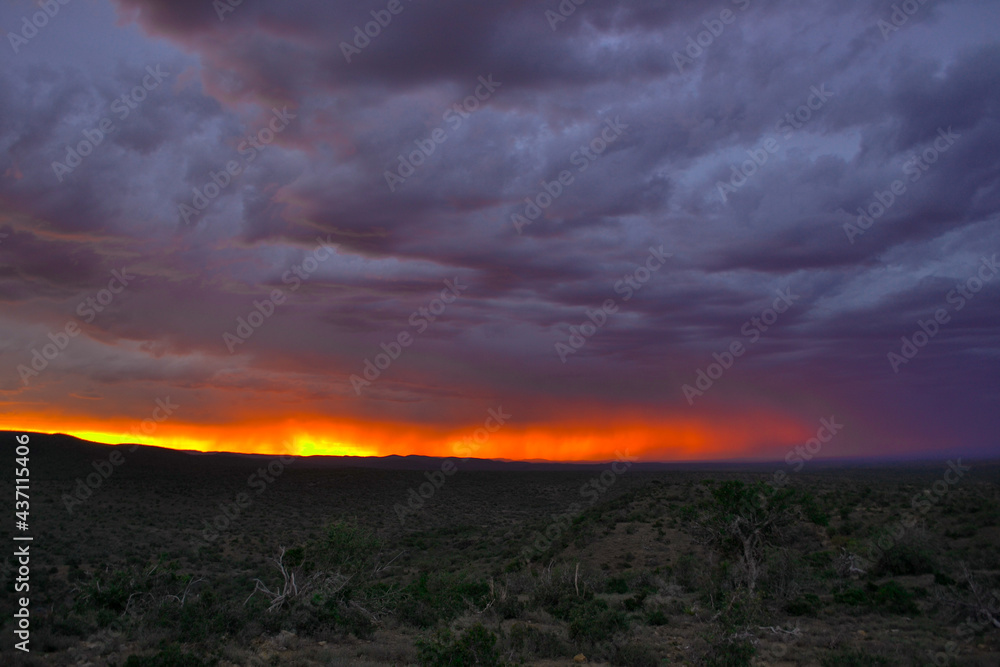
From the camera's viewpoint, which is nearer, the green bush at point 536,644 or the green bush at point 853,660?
the green bush at point 853,660

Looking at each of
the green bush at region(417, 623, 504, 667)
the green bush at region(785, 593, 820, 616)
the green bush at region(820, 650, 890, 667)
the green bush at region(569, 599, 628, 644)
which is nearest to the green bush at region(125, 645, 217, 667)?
the green bush at region(417, 623, 504, 667)

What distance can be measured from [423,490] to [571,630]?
220 ft

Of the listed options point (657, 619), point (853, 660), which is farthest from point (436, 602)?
point (853, 660)

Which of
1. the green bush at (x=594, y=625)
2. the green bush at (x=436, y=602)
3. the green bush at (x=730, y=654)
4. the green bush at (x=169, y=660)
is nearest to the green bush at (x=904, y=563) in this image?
the green bush at (x=594, y=625)

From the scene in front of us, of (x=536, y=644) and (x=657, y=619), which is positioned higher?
(x=536, y=644)

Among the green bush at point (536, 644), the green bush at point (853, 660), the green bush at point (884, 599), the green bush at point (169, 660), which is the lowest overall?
the green bush at point (884, 599)

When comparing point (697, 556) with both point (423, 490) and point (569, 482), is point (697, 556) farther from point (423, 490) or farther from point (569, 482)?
point (569, 482)

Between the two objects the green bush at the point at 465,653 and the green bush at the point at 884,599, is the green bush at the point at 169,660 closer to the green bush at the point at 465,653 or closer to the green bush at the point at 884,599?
the green bush at the point at 465,653

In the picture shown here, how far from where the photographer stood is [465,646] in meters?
11.0

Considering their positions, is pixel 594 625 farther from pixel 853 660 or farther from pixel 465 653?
pixel 853 660

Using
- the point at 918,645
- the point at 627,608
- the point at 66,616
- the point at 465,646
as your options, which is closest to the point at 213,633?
the point at 66,616

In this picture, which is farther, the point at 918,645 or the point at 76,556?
the point at 76,556

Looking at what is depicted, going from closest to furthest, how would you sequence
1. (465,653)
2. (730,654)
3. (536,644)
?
(465,653) < (730,654) < (536,644)

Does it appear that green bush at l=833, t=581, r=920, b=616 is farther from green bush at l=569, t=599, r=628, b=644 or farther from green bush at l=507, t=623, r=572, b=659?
green bush at l=507, t=623, r=572, b=659
